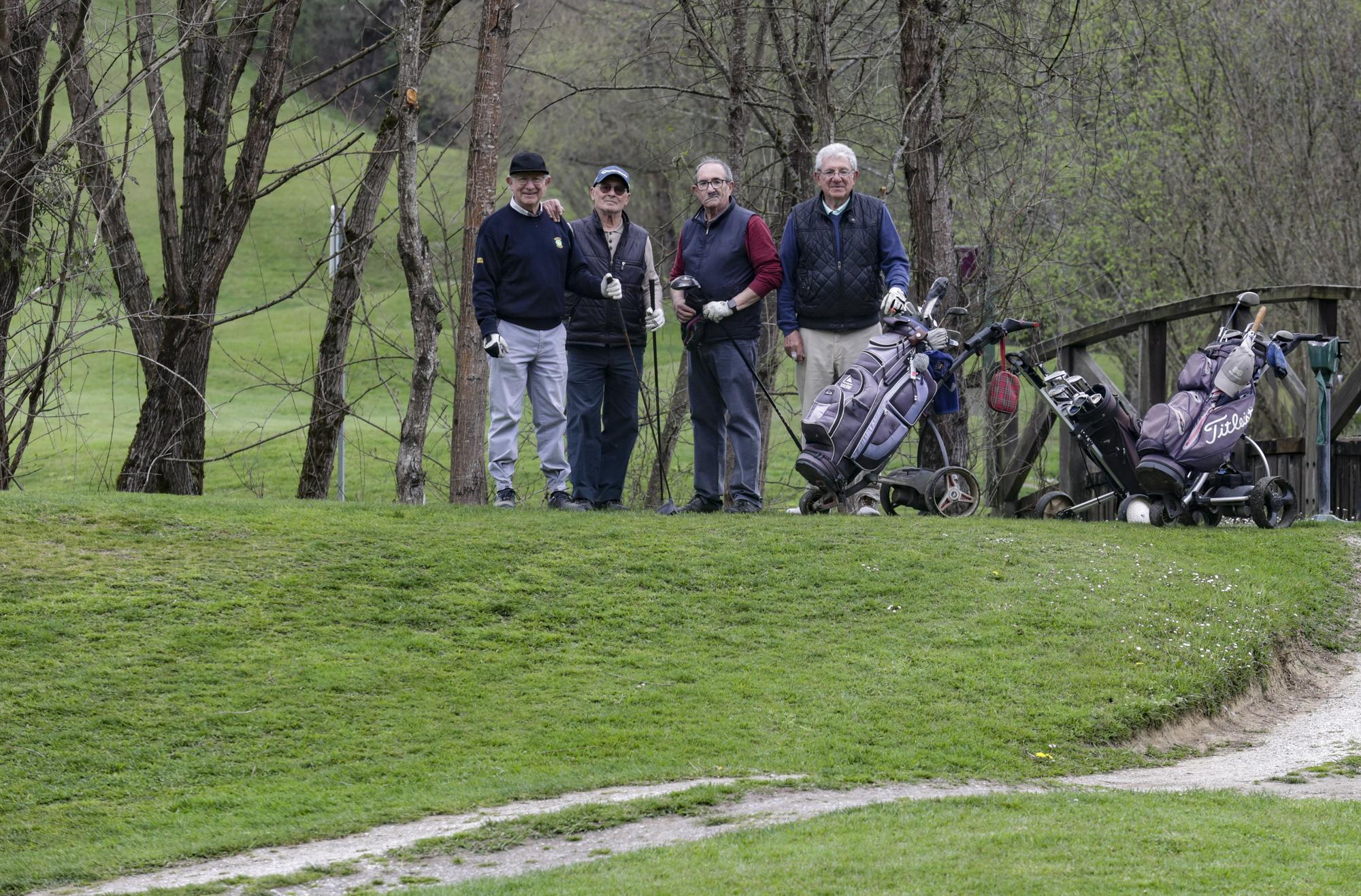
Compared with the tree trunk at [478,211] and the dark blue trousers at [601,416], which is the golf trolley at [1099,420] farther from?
the tree trunk at [478,211]

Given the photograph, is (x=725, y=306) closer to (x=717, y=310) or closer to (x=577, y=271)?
(x=717, y=310)

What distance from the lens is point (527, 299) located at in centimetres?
961

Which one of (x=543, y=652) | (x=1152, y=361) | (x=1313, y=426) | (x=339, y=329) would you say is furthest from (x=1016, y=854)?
(x=339, y=329)

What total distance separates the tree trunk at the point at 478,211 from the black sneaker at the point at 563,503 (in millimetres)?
A: 1648

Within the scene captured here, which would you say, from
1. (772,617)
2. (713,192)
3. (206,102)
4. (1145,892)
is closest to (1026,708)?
(772,617)

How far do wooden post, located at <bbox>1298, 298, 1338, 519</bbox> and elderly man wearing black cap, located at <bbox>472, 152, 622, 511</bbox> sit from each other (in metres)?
4.78

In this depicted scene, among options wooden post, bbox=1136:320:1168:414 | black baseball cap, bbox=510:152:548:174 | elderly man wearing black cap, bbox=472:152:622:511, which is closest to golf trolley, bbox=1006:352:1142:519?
wooden post, bbox=1136:320:1168:414

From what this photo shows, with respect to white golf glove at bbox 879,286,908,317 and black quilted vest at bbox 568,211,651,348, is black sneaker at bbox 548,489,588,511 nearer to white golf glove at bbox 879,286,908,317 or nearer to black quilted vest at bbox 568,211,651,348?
black quilted vest at bbox 568,211,651,348

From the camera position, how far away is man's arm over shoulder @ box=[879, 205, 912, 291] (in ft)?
32.1

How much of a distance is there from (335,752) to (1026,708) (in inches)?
121

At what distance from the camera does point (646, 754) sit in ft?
21.4

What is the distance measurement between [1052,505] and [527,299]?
13.1 feet

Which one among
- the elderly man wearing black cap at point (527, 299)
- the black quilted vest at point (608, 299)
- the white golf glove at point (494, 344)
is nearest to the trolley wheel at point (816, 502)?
the black quilted vest at point (608, 299)

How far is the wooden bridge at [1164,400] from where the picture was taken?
10.6 metres
